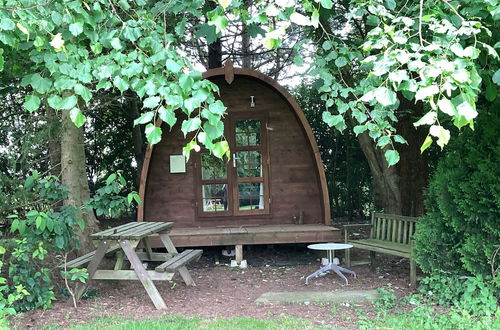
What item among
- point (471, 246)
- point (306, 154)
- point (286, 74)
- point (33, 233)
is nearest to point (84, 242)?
point (33, 233)

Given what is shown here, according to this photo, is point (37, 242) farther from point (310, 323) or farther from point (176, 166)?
point (176, 166)

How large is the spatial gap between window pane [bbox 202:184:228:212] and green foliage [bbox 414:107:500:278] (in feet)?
12.6

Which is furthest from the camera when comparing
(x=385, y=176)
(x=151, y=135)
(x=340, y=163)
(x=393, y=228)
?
(x=340, y=163)

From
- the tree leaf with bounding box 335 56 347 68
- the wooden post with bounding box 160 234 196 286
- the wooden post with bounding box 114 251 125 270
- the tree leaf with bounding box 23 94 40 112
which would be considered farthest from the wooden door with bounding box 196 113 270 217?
the tree leaf with bounding box 23 94 40 112

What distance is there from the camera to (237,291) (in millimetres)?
5625

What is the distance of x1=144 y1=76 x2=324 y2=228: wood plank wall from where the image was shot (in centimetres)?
808

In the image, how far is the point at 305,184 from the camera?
26.7 feet

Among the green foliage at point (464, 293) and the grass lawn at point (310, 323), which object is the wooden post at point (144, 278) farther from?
the green foliage at point (464, 293)

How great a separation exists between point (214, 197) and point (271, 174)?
1.10m

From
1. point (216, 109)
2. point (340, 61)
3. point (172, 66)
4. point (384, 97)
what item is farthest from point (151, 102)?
point (340, 61)

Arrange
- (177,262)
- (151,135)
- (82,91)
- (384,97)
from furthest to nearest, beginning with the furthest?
1. (177,262)
2. (82,91)
3. (151,135)
4. (384,97)

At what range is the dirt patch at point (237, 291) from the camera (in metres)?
4.48

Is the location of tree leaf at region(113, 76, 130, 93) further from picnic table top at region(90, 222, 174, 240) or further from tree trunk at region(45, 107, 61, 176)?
tree trunk at region(45, 107, 61, 176)

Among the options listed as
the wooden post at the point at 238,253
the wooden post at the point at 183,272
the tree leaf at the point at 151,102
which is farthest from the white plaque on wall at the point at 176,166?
the tree leaf at the point at 151,102
